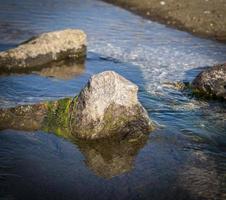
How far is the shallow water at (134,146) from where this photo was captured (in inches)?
281

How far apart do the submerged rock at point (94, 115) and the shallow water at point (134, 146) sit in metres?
0.31

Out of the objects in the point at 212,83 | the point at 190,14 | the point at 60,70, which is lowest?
the point at 60,70

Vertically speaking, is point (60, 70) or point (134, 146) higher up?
point (60, 70)

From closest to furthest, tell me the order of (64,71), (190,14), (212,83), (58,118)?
(58,118)
(212,83)
(64,71)
(190,14)

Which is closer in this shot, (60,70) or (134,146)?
(134,146)

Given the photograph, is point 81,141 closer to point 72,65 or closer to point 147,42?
point 72,65

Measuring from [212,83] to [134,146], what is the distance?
3.75 m

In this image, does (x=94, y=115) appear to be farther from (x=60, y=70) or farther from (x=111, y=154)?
(x=60, y=70)

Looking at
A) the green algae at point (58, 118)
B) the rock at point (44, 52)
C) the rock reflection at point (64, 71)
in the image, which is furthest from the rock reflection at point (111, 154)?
the rock at point (44, 52)

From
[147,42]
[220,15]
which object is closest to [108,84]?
[147,42]

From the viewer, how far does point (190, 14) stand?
63.0 feet

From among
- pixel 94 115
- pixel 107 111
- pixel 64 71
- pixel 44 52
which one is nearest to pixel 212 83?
pixel 107 111

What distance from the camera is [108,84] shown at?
9031mm

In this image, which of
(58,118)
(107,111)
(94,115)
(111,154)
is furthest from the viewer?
(58,118)
